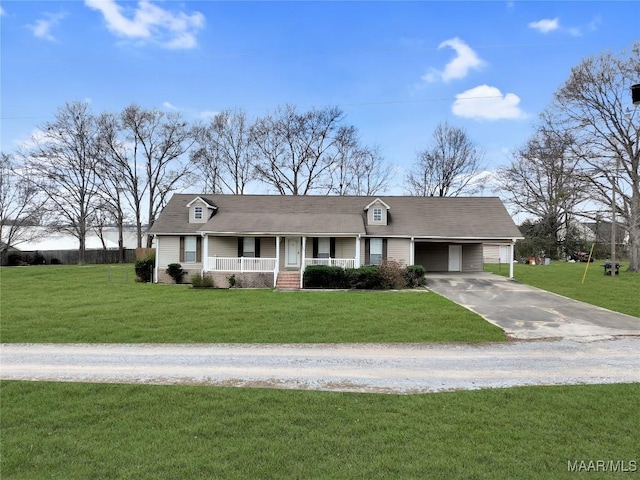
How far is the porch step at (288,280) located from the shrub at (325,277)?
0.61 metres

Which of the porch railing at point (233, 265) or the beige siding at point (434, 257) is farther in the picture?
the beige siding at point (434, 257)

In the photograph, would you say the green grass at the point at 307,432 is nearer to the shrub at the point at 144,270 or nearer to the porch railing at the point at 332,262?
the porch railing at the point at 332,262

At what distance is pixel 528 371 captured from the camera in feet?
23.5

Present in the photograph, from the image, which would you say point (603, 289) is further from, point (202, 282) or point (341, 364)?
point (202, 282)

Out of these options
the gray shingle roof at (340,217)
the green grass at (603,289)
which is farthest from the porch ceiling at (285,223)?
the green grass at (603,289)

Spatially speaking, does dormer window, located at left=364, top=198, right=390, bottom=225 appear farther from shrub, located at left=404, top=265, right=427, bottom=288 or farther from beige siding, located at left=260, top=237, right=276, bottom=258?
beige siding, located at left=260, top=237, right=276, bottom=258

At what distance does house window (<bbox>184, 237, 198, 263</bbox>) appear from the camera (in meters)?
23.5

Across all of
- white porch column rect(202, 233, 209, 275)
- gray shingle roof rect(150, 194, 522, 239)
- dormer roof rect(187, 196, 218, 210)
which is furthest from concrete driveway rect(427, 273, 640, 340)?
dormer roof rect(187, 196, 218, 210)

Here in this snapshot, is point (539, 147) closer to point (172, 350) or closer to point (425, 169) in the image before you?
point (425, 169)

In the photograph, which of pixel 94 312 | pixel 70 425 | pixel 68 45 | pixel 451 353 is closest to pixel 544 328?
pixel 451 353

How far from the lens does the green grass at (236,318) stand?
32.7 feet

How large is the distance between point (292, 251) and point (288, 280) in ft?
10.4

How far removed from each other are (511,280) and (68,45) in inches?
898

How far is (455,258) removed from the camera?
26.8 metres
